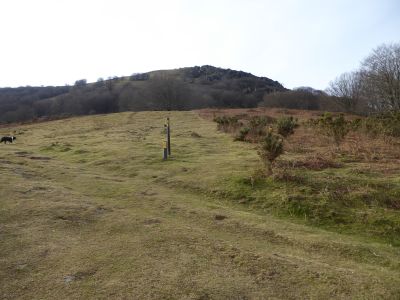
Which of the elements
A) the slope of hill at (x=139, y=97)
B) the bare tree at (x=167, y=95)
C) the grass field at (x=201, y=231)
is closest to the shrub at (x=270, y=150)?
the grass field at (x=201, y=231)

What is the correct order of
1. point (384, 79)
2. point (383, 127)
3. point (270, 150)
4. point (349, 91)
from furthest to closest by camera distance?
1. point (349, 91)
2. point (384, 79)
3. point (383, 127)
4. point (270, 150)

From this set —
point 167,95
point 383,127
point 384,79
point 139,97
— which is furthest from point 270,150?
point 139,97

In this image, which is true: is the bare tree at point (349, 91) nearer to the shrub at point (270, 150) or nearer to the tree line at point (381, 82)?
the tree line at point (381, 82)

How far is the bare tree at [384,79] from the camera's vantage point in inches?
1740

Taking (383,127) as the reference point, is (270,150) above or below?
below

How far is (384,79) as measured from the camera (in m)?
44.9

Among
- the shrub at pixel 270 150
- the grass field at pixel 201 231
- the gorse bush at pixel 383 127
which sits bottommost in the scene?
the grass field at pixel 201 231

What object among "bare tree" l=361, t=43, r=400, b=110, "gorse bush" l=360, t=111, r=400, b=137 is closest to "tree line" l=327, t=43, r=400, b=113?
"bare tree" l=361, t=43, r=400, b=110

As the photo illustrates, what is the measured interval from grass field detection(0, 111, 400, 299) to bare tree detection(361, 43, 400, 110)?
35.0m

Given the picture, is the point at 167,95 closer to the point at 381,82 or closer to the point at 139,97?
the point at 139,97

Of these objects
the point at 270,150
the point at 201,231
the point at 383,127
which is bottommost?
the point at 201,231

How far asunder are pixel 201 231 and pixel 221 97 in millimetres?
85032

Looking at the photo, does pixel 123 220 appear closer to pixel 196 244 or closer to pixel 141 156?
pixel 196 244

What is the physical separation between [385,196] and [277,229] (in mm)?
3263
